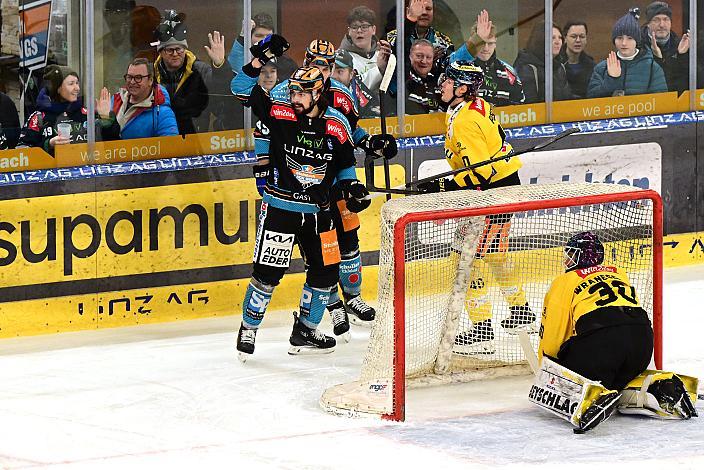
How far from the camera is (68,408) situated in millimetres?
5988

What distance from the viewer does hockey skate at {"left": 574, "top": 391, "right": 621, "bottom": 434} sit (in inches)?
214

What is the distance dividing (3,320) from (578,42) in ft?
12.4

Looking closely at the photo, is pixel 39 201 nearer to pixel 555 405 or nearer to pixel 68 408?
pixel 68 408

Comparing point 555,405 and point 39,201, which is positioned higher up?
point 39,201

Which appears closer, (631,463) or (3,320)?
(631,463)

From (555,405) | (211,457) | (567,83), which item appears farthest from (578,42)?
(211,457)

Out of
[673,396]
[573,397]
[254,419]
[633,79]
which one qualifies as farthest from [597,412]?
[633,79]

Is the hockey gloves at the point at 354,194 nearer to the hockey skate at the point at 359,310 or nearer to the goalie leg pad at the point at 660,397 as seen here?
the hockey skate at the point at 359,310

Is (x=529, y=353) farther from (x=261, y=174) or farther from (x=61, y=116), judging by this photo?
(x=61, y=116)

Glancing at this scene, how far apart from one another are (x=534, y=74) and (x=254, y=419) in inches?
143

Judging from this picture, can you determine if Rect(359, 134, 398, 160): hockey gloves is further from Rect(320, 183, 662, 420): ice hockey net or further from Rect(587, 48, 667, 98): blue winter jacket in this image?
Rect(587, 48, 667, 98): blue winter jacket

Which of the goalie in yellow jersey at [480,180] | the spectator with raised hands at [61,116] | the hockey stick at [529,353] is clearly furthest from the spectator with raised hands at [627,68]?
the hockey stick at [529,353]

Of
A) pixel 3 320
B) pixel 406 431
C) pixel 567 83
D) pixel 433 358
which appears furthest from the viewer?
pixel 567 83

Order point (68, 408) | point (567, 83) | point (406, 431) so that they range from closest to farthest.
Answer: point (406, 431) → point (68, 408) → point (567, 83)
